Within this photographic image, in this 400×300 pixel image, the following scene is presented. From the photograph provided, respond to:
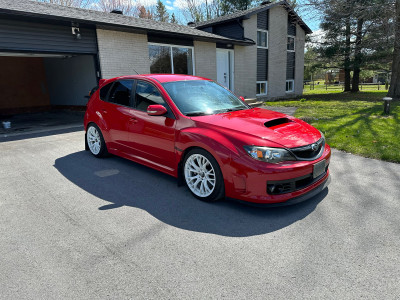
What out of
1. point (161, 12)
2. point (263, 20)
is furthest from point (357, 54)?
point (161, 12)

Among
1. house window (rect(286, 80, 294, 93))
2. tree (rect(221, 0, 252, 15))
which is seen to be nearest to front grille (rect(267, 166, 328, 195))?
house window (rect(286, 80, 294, 93))

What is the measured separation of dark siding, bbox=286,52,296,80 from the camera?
21.2 metres

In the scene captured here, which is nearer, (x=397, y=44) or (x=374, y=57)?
(x=397, y=44)

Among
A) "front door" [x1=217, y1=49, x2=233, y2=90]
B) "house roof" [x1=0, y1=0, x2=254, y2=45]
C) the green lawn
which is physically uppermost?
"house roof" [x1=0, y1=0, x2=254, y2=45]

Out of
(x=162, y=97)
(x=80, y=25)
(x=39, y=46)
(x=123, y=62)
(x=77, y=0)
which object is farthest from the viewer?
(x=77, y=0)

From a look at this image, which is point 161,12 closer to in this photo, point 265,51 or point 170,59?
point 265,51

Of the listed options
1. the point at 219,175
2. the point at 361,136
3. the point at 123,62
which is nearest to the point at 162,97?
the point at 219,175

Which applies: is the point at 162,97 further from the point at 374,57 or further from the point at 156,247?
the point at 374,57

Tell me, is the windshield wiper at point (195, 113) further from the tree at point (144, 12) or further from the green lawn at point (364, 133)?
the tree at point (144, 12)

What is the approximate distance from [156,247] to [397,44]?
637 inches

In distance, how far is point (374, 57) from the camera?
19078 mm

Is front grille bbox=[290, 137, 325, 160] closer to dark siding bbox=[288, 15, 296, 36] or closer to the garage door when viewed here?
the garage door

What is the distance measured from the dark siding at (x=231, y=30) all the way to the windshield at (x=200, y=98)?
1331 centimetres

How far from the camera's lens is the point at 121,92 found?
489cm
